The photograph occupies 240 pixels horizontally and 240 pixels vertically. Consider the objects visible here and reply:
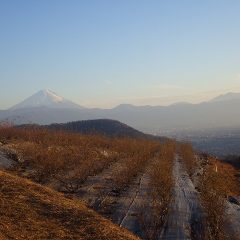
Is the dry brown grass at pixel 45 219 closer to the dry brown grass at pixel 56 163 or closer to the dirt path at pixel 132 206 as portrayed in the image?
the dirt path at pixel 132 206

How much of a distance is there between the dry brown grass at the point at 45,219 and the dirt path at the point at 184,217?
190 cm

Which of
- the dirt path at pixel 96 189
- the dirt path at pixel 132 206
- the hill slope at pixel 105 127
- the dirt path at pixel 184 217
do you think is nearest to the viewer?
the dirt path at pixel 184 217

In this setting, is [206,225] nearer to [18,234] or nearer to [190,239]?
[190,239]

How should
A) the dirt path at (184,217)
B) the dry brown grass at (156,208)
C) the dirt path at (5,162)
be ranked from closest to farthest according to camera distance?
the dry brown grass at (156,208), the dirt path at (184,217), the dirt path at (5,162)

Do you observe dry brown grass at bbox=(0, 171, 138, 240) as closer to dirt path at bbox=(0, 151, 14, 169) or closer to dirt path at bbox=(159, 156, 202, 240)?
dirt path at bbox=(159, 156, 202, 240)

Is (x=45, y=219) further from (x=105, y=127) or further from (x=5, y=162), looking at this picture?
(x=105, y=127)

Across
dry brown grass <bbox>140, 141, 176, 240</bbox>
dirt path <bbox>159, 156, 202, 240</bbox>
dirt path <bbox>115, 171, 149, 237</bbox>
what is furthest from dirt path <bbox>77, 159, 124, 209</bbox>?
dirt path <bbox>159, 156, 202, 240</bbox>

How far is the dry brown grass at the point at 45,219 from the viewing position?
1062 centimetres

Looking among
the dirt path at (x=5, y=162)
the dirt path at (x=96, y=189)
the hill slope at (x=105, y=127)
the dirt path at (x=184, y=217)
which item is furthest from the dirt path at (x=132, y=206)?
the hill slope at (x=105, y=127)

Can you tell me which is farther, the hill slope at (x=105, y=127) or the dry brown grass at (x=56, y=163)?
the hill slope at (x=105, y=127)

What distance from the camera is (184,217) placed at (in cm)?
1495

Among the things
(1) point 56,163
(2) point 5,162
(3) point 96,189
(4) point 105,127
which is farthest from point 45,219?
(4) point 105,127

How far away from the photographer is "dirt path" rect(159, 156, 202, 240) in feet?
43.3

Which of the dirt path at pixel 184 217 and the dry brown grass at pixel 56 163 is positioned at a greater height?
the dry brown grass at pixel 56 163
